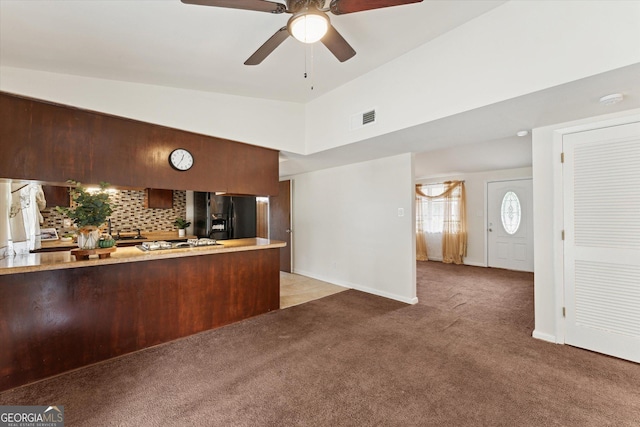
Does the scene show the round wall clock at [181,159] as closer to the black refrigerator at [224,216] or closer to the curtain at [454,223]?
the black refrigerator at [224,216]

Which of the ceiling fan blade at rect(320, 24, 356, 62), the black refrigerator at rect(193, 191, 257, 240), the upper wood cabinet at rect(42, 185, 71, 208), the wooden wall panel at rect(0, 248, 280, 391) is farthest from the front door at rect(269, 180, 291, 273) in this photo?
the ceiling fan blade at rect(320, 24, 356, 62)

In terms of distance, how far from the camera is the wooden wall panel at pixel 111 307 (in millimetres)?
2100

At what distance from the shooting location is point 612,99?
212cm

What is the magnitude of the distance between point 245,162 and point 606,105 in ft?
12.1

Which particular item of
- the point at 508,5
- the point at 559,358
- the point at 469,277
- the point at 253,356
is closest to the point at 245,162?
the point at 253,356

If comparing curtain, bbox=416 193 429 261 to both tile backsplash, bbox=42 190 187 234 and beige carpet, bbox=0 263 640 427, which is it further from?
tile backsplash, bbox=42 190 187 234

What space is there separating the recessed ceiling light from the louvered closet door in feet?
1.43

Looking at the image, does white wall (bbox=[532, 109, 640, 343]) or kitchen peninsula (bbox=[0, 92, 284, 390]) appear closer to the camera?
kitchen peninsula (bbox=[0, 92, 284, 390])

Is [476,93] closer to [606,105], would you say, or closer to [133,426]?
[606,105]

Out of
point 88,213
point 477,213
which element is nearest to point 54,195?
point 88,213

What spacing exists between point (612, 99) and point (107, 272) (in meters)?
4.53

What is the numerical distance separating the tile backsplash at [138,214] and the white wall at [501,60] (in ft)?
14.0

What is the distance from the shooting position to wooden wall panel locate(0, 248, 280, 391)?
6.89 ft

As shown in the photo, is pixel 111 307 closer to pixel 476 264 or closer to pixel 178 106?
pixel 178 106
